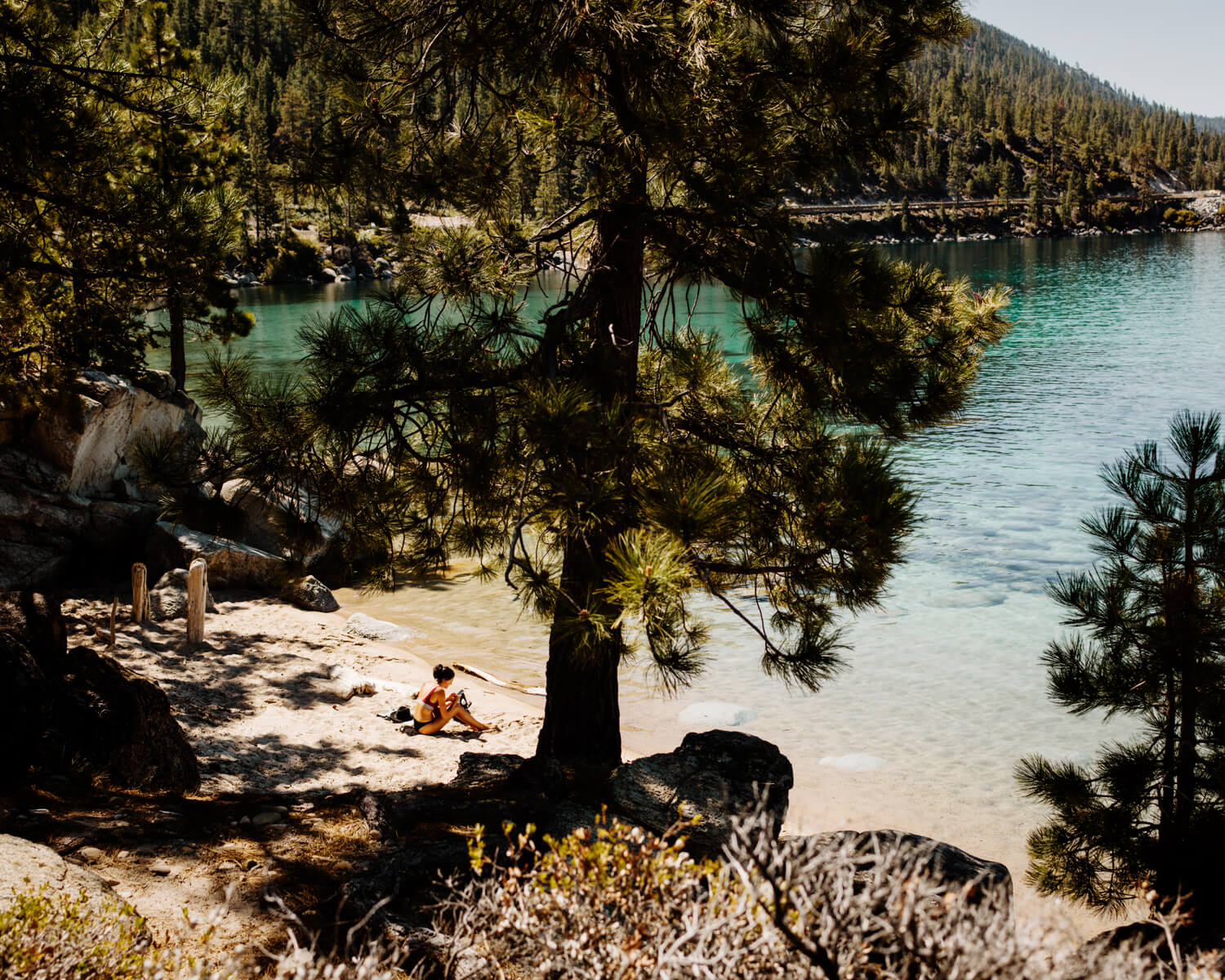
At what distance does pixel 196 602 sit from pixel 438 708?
10.5 feet

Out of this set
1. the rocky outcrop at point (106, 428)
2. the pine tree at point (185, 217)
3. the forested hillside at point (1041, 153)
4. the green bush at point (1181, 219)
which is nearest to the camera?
the pine tree at point (185, 217)

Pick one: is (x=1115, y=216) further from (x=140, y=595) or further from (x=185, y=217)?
(x=185, y=217)

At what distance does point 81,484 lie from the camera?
11539 millimetres

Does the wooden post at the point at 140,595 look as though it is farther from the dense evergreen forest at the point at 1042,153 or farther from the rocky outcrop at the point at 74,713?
the dense evergreen forest at the point at 1042,153

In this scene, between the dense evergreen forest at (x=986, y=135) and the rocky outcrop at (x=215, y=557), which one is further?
the dense evergreen forest at (x=986, y=135)

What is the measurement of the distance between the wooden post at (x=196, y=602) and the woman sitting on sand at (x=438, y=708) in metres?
2.90

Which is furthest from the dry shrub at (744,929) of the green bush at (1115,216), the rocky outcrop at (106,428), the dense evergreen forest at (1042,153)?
the green bush at (1115,216)

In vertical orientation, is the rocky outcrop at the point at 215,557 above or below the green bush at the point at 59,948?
below

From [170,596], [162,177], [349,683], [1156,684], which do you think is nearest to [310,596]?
[170,596]

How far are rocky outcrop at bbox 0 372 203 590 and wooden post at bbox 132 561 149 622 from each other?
1.57m

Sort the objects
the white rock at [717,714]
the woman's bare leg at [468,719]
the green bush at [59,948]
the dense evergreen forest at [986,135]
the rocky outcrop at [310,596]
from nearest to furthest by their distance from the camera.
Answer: the green bush at [59,948], the woman's bare leg at [468,719], the white rock at [717,714], the rocky outcrop at [310,596], the dense evergreen forest at [986,135]

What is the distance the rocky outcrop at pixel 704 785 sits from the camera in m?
4.78

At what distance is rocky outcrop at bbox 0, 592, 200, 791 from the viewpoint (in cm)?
484

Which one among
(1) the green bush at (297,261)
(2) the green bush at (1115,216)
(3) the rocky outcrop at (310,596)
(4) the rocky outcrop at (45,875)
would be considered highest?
(2) the green bush at (1115,216)
